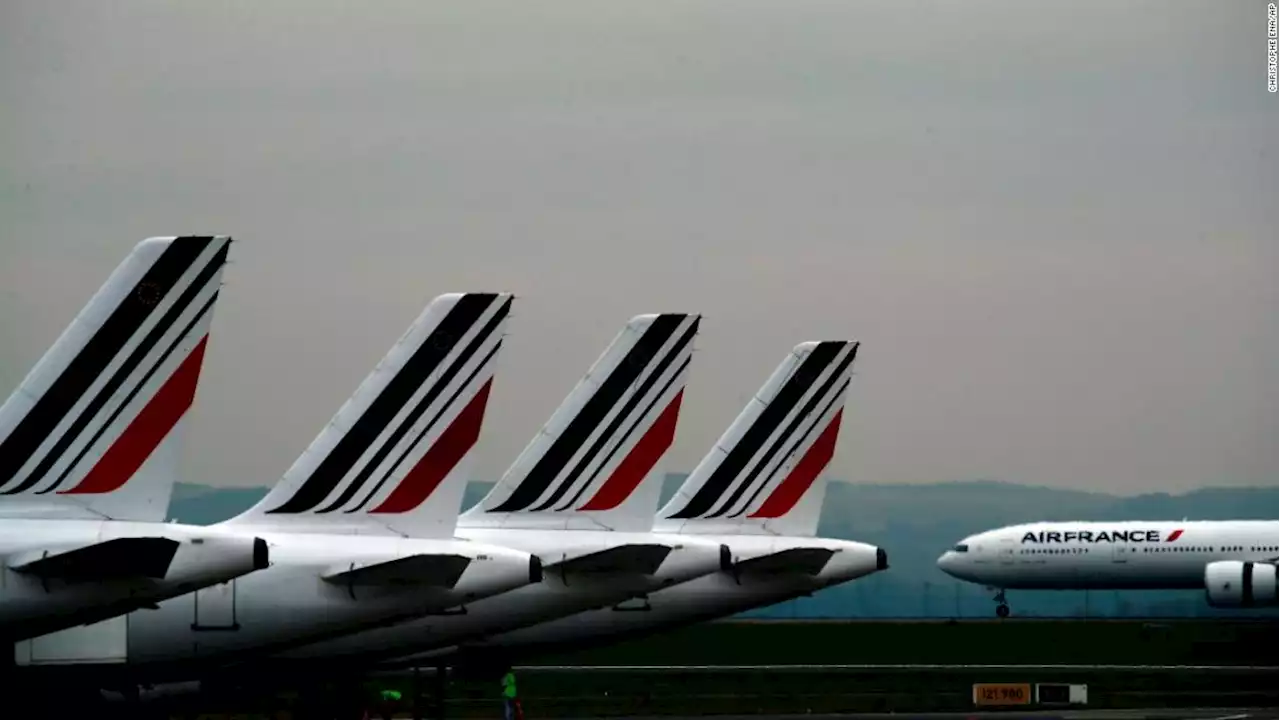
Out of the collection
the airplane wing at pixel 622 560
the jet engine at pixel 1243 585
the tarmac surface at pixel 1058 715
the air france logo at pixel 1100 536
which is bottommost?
the tarmac surface at pixel 1058 715

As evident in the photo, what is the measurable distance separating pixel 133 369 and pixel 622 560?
12.6 metres

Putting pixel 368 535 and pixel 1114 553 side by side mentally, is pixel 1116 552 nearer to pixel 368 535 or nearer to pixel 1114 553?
pixel 1114 553

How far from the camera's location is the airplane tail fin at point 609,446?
4425 centimetres

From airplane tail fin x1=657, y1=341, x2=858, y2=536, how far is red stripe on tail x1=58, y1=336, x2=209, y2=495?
2257cm

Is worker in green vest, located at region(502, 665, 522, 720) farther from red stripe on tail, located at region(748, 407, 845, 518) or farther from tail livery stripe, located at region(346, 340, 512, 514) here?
tail livery stripe, located at region(346, 340, 512, 514)

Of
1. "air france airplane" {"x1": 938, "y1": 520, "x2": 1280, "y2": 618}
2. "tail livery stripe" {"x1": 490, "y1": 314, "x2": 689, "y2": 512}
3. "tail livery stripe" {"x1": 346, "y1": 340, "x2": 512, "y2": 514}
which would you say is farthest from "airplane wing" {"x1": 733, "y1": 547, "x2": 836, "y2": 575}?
"air france airplane" {"x1": 938, "y1": 520, "x2": 1280, "y2": 618}

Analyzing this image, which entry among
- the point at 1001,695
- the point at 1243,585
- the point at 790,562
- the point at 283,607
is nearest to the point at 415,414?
the point at 283,607

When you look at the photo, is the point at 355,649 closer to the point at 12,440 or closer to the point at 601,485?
the point at 601,485

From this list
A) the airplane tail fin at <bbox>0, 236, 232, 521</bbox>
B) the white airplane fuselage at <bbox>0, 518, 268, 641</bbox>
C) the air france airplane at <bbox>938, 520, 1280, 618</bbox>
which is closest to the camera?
the white airplane fuselage at <bbox>0, 518, 268, 641</bbox>

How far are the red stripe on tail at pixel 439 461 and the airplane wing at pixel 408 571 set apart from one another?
252 cm

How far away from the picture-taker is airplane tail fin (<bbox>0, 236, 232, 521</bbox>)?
96.8ft

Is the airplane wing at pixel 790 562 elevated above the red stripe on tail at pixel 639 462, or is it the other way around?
the red stripe on tail at pixel 639 462

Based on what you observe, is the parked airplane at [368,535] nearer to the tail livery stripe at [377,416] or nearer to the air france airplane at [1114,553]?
the tail livery stripe at [377,416]

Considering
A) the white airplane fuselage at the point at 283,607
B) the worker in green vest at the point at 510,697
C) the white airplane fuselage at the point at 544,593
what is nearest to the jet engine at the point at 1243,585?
the worker in green vest at the point at 510,697
